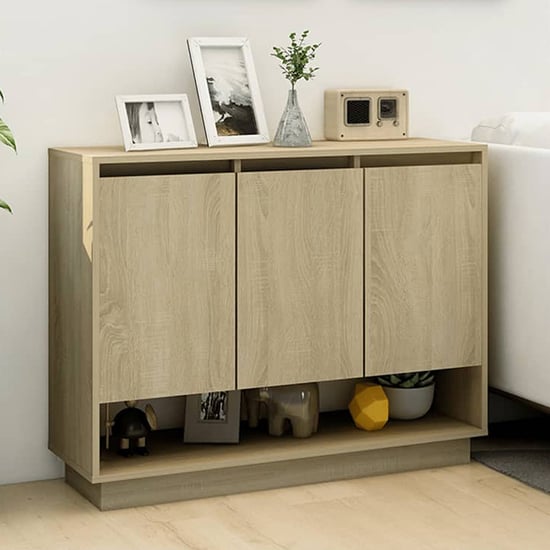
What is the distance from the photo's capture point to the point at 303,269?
2811 millimetres

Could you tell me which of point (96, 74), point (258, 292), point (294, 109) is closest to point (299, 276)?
point (258, 292)

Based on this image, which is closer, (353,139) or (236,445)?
(236,445)

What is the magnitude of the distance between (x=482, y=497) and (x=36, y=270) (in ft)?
3.99

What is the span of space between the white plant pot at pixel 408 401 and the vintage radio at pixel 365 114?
2.25 ft

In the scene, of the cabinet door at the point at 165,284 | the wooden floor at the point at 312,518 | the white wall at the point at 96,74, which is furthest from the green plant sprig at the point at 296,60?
the wooden floor at the point at 312,518

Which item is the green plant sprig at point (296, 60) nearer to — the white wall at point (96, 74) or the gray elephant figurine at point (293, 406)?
the white wall at point (96, 74)

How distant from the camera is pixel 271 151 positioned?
277 centimetres

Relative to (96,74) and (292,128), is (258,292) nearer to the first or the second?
(292,128)

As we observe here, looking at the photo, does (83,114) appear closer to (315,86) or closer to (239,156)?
(239,156)

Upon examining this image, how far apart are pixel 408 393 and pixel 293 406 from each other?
0.34 m

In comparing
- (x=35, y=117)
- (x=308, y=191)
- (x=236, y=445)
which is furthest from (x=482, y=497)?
(x=35, y=117)

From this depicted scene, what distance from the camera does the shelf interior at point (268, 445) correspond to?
275 cm

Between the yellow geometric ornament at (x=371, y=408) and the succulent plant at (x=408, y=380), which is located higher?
the succulent plant at (x=408, y=380)

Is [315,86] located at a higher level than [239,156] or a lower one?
higher
